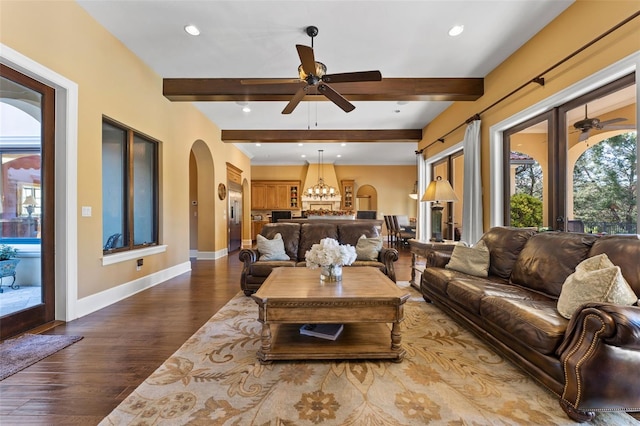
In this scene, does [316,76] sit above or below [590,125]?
above

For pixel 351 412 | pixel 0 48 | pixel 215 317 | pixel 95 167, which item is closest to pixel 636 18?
pixel 351 412

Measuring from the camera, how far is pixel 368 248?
4105 mm

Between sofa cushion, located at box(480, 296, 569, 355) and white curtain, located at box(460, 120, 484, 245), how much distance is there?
219cm

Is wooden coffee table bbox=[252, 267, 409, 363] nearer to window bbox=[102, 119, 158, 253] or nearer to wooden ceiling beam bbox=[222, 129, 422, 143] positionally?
window bbox=[102, 119, 158, 253]

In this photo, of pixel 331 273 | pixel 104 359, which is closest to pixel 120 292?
pixel 104 359

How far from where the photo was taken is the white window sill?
347cm

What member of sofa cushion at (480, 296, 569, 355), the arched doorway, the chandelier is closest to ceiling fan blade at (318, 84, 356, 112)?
sofa cushion at (480, 296, 569, 355)

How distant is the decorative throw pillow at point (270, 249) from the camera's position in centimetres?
406

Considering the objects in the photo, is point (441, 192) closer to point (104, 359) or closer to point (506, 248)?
point (506, 248)

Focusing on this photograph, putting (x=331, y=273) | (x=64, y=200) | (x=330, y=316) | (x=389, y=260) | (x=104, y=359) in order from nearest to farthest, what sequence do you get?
(x=330, y=316) → (x=104, y=359) → (x=331, y=273) → (x=64, y=200) → (x=389, y=260)

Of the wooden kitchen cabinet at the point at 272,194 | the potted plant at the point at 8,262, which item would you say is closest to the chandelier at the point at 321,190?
the wooden kitchen cabinet at the point at 272,194

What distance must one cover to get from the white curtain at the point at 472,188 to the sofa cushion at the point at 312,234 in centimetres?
208

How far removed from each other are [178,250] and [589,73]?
237 inches

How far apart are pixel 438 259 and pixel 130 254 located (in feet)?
13.1
